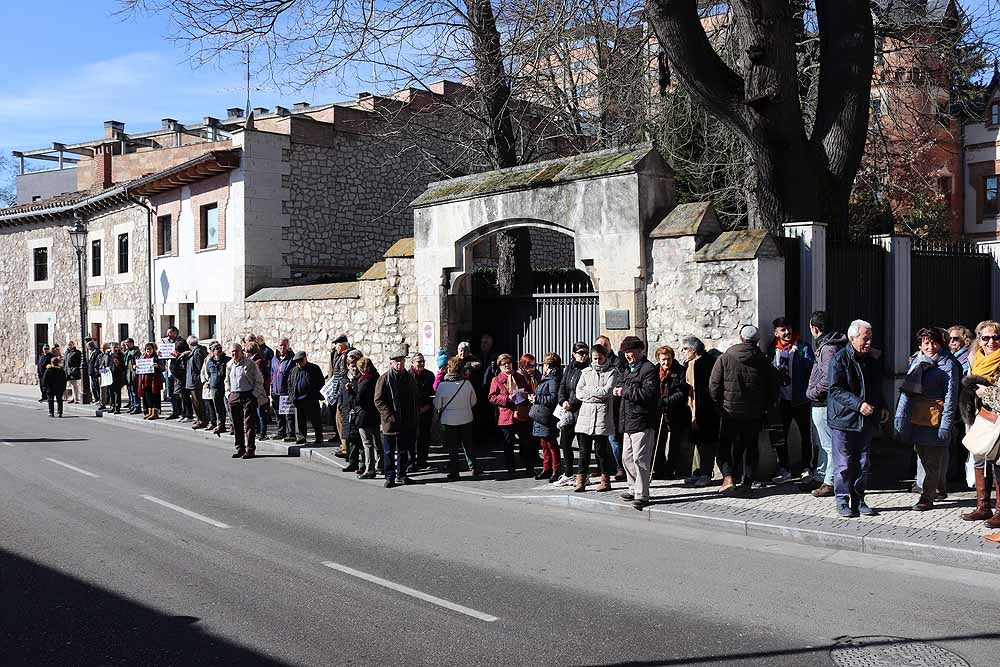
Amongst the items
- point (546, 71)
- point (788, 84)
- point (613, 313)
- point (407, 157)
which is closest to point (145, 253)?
point (407, 157)

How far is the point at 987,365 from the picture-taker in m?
8.20

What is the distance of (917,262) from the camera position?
1273 cm

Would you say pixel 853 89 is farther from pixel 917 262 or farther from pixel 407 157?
pixel 407 157

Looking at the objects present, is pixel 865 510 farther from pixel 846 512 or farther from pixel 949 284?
pixel 949 284

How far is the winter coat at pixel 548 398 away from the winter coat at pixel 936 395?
3.93 meters

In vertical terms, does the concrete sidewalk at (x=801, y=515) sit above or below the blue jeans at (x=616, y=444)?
below

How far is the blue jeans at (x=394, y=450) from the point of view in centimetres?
1152

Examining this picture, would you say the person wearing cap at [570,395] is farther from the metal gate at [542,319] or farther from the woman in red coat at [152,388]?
the woman in red coat at [152,388]

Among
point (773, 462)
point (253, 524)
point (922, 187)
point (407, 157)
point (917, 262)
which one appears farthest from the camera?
point (407, 157)

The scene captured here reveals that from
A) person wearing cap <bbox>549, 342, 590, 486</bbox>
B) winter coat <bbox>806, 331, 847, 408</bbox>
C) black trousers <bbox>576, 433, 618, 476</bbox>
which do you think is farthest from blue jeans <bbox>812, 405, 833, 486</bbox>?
Result: person wearing cap <bbox>549, 342, 590, 486</bbox>

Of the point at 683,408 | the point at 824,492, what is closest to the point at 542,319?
the point at 683,408

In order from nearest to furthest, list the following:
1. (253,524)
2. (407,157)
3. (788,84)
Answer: (253,524), (788,84), (407,157)

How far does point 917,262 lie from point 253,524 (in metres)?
9.53

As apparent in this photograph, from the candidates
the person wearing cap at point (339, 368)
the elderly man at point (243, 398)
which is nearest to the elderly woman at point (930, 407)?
the person wearing cap at point (339, 368)
